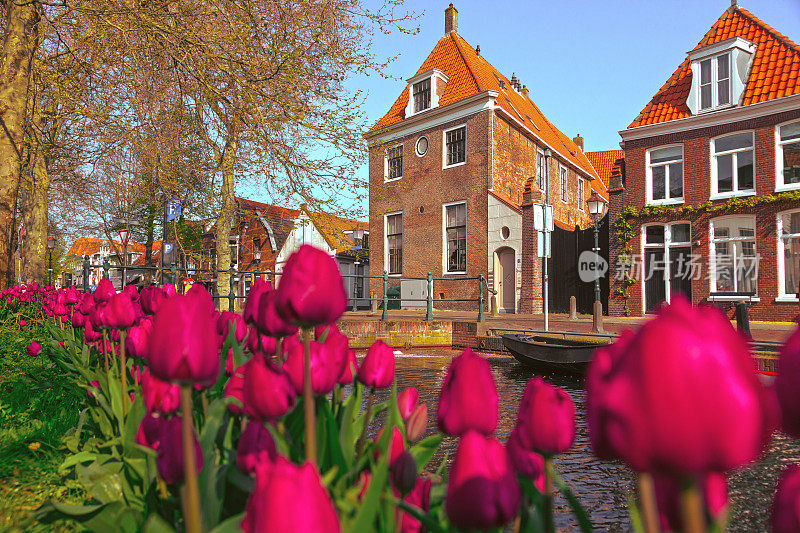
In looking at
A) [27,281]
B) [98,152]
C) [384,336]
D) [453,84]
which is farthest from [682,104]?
[27,281]

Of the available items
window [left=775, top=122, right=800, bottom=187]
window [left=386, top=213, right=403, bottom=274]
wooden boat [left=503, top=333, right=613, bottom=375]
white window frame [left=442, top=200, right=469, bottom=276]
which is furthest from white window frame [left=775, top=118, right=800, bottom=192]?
window [left=386, top=213, right=403, bottom=274]

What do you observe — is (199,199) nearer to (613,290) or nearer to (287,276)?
(613,290)

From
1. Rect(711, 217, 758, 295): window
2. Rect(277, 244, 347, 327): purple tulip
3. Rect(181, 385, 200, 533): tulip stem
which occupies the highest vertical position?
Rect(711, 217, 758, 295): window

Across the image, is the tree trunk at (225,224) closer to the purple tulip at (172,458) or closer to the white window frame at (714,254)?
the purple tulip at (172,458)

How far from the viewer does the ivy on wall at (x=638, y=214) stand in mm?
13695

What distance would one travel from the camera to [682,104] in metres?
15.2

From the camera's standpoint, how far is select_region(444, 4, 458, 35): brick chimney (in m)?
21.7

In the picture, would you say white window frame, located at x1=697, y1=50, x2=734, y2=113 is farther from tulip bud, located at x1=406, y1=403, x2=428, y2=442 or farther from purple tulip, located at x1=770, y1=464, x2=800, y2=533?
purple tulip, located at x1=770, y1=464, x2=800, y2=533

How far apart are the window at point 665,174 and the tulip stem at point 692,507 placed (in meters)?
16.5

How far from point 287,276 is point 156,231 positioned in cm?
2583

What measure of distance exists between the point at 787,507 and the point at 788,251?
15.7m

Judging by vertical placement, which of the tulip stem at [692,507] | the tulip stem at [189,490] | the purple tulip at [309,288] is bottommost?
the tulip stem at [189,490]

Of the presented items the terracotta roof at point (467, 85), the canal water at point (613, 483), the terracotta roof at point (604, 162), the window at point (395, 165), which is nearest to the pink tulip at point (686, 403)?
A: the canal water at point (613, 483)

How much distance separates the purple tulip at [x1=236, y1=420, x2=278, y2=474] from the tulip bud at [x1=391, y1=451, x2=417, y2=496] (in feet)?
0.76
